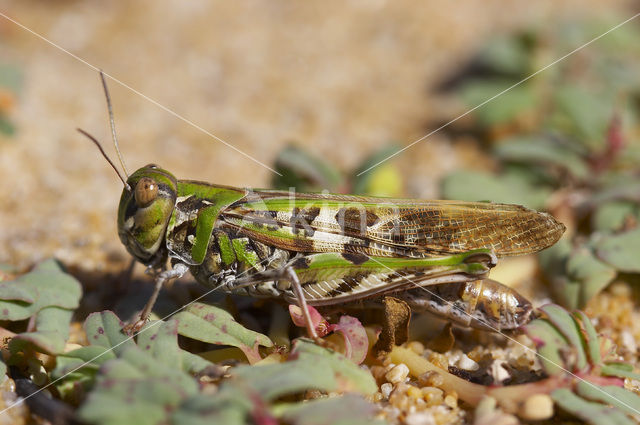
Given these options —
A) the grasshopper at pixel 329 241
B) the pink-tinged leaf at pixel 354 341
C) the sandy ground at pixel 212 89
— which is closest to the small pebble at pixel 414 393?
the pink-tinged leaf at pixel 354 341

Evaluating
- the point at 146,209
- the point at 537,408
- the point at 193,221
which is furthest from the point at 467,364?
the point at 146,209

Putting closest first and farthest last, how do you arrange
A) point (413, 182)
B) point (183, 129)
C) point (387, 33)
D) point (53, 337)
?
point (53, 337), point (413, 182), point (183, 129), point (387, 33)

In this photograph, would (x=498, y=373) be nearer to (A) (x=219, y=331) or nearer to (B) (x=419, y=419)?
(B) (x=419, y=419)

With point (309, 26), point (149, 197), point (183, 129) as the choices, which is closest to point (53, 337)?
point (149, 197)

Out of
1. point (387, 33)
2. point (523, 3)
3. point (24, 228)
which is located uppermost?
point (523, 3)

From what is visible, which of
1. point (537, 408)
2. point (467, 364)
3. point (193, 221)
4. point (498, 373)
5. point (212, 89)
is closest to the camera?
point (537, 408)

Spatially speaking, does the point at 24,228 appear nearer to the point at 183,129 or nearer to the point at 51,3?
the point at 183,129
